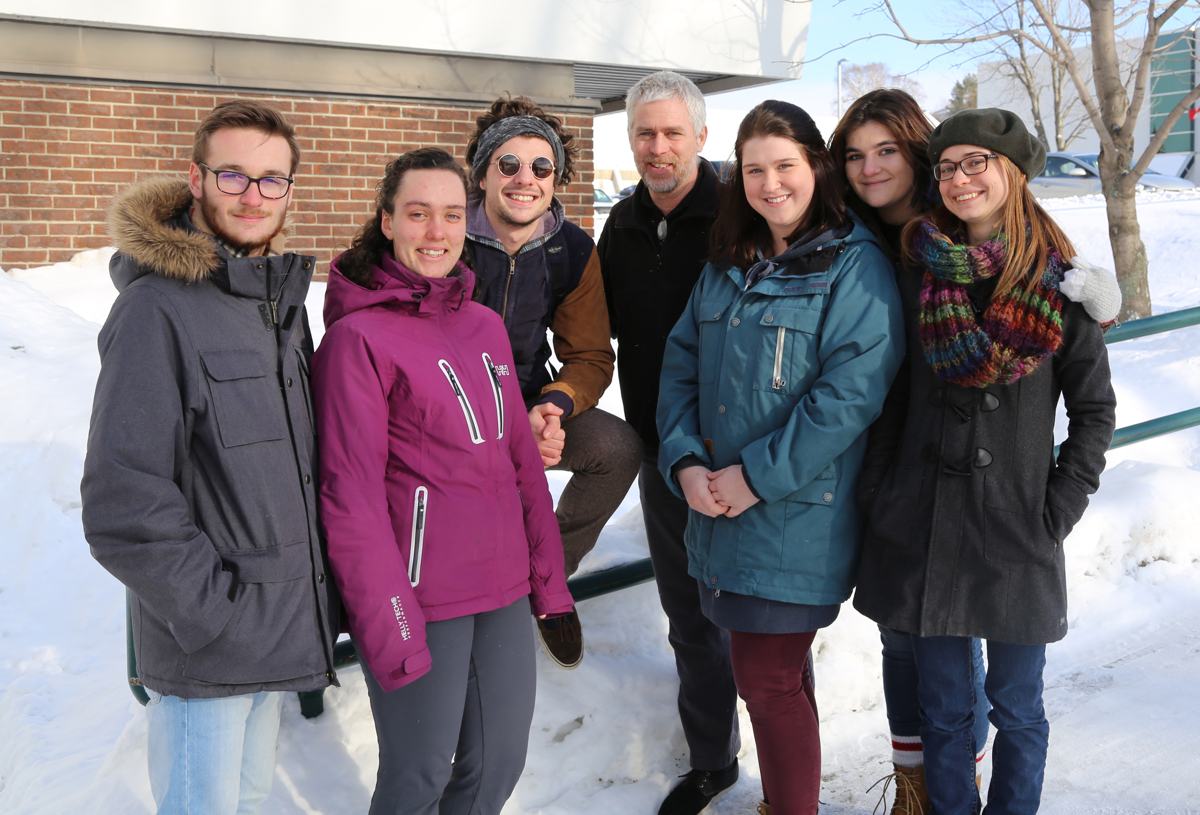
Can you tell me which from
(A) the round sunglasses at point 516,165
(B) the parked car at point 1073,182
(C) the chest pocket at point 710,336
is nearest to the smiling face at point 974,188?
(C) the chest pocket at point 710,336

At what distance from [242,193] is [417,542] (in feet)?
2.70

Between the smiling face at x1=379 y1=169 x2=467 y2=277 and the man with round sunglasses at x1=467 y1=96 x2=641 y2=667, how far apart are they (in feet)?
1.36

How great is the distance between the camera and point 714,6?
29.6 feet

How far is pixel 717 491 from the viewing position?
2.66 meters

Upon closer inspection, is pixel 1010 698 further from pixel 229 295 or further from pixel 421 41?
pixel 421 41

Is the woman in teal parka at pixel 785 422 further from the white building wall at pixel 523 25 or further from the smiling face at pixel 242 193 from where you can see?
the white building wall at pixel 523 25

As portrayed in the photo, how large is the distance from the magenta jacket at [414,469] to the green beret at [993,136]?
118cm

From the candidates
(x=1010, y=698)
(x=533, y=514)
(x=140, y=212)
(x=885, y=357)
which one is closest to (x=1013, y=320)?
(x=885, y=357)

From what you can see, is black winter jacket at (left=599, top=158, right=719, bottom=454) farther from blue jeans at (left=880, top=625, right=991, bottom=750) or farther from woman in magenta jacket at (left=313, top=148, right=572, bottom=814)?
blue jeans at (left=880, top=625, right=991, bottom=750)

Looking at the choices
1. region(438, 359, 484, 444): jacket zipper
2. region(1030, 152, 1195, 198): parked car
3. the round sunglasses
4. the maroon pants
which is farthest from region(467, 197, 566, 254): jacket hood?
region(1030, 152, 1195, 198): parked car

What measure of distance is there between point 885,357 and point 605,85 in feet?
25.1

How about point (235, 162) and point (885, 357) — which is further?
point (885, 357)

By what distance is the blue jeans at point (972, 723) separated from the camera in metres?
2.66

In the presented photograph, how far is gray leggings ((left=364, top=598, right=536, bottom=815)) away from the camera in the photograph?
7.59 ft
